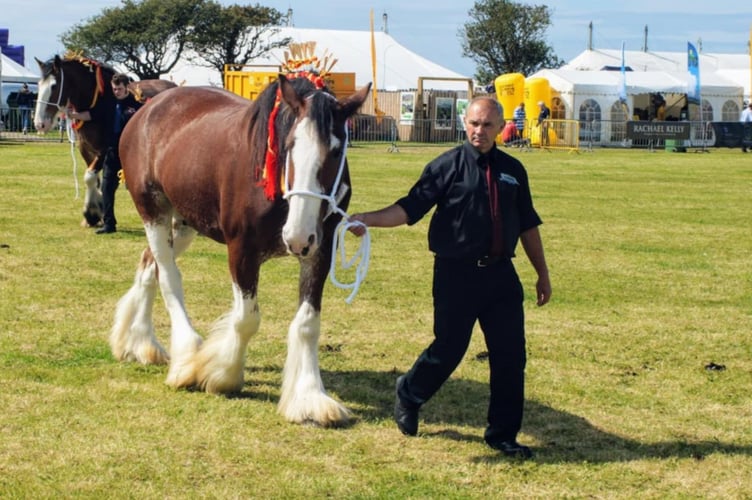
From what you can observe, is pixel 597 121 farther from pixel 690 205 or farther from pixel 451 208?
pixel 451 208

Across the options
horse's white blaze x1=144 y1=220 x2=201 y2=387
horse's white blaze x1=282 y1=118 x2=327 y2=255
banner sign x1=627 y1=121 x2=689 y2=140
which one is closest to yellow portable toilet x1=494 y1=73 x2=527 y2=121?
banner sign x1=627 y1=121 x2=689 y2=140

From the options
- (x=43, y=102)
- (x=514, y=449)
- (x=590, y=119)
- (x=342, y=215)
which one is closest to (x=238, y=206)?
(x=342, y=215)

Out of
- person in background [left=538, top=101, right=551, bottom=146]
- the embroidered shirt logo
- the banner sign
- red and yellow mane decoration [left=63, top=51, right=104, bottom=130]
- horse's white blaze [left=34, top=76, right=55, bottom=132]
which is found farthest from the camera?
the banner sign

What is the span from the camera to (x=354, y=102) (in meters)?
6.15

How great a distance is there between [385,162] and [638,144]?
16.5 meters

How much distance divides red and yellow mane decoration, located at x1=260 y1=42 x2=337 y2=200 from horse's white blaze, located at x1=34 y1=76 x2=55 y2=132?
27.5 ft

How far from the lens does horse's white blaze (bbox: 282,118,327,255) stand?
5.71 metres

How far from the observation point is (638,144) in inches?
1745

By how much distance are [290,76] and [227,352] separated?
181 cm

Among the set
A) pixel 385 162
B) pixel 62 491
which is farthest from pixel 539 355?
pixel 385 162

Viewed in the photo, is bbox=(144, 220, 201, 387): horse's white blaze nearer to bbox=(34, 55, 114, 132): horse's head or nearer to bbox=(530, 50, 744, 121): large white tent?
bbox=(34, 55, 114, 132): horse's head

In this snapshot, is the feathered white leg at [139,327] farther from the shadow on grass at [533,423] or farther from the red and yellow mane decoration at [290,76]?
the red and yellow mane decoration at [290,76]

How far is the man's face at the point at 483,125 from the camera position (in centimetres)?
581

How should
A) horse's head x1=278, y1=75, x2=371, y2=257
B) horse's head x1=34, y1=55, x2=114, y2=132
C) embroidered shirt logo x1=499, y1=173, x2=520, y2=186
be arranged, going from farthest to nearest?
horse's head x1=34, y1=55, x2=114, y2=132 → embroidered shirt logo x1=499, y1=173, x2=520, y2=186 → horse's head x1=278, y1=75, x2=371, y2=257
